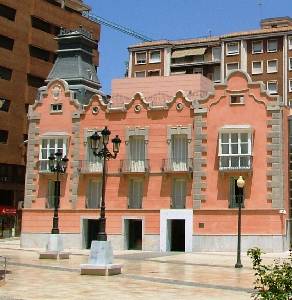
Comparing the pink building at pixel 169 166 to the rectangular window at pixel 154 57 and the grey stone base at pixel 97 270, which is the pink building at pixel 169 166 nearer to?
the grey stone base at pixel 97 270

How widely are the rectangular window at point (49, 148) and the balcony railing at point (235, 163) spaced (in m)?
11.7

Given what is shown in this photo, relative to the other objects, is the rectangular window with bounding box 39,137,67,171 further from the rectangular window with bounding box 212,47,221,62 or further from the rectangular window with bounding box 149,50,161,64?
the rectangular window with bounding box 149,50,161,64

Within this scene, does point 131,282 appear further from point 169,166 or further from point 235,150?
point 169,166

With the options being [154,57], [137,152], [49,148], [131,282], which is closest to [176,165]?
[137,152]

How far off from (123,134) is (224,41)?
43.4m

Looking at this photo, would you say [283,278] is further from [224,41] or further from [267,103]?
[224,41]

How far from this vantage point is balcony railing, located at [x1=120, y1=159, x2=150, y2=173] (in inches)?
1633

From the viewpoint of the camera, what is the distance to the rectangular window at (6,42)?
220 ft

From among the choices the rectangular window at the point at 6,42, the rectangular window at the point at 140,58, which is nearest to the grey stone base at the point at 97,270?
the rectangular window at the point at 6,42

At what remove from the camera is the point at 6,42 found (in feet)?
222

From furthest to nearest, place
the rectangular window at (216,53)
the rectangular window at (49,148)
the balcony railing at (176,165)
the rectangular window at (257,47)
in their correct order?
the rectangular window at (216,53)
the rectangular window at (257,47)
the rectangular window at (49,148)
the balcony railing at (176,165)

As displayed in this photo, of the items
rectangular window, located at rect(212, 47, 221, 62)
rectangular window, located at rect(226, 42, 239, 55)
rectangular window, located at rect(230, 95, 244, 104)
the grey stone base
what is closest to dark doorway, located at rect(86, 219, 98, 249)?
rectangular window, located at rect(230, 95, 244, 104)

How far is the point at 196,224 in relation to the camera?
3994 centimetres

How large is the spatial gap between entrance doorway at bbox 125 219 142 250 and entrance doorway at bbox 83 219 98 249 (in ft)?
8.06
